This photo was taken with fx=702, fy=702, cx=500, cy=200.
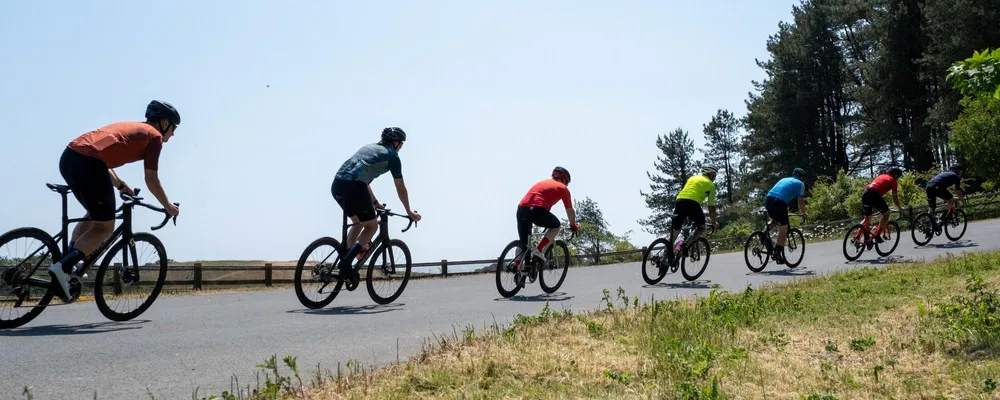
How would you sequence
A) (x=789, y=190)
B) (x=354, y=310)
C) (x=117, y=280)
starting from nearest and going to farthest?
(x=117, y=280)
(x=354, y=310)
(x=789, y=190)

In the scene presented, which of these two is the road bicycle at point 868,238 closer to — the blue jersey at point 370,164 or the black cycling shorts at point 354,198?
the blue jersey at point 370,164

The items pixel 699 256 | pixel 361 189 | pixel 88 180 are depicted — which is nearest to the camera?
pixel 88 180

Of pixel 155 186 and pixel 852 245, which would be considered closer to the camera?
pixel 155 186

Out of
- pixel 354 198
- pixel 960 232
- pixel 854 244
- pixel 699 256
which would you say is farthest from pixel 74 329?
pixel 960 232

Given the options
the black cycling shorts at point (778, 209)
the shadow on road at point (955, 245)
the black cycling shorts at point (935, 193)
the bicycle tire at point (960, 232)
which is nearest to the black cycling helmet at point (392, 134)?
the black cycling shorts at point (778, 209)

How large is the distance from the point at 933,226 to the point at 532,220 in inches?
516

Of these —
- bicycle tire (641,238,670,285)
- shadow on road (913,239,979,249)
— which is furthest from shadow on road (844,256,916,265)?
bicycle tire (641,238,670,285)

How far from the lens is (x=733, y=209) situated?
5766cm

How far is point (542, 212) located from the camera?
9742 millimetres

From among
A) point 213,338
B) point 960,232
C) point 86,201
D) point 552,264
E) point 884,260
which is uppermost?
point 86,201

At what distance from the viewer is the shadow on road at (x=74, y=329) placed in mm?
5629

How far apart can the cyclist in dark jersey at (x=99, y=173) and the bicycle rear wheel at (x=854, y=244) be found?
13525 mm

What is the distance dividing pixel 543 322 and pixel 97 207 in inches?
158

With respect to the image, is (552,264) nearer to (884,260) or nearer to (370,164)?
(370,164)
